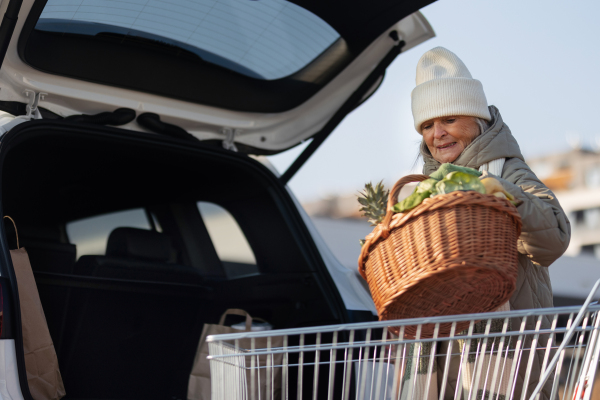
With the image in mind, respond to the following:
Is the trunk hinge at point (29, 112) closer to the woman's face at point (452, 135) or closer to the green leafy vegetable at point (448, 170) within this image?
the woman's face at point (452, 135)

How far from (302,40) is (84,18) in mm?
815

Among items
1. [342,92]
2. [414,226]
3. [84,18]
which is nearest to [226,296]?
[342,92]

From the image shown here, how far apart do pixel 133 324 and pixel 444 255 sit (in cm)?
199

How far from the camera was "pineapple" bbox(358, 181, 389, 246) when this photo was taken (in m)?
1.50

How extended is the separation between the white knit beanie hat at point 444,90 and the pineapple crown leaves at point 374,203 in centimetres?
35

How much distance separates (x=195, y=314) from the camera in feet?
9.80

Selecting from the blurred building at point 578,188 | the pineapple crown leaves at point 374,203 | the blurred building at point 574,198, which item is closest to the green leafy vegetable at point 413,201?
the pineapple crown leaves at point 374,203

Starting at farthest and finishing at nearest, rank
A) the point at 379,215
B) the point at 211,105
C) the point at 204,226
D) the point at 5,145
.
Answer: the point at 204,226
the point at 211,105
the point at 5,145
the point at 379,215

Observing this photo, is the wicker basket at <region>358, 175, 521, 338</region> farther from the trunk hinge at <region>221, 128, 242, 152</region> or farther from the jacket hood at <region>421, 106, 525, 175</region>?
the trunk hinge at <region>221, 128, 242, 152</region>

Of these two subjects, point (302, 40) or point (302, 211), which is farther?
point (302, 211)

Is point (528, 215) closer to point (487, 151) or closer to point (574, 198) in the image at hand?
point (487, 151)

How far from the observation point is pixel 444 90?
1.73 meters

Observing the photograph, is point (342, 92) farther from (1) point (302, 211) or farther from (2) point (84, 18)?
(2) point (84, 18)

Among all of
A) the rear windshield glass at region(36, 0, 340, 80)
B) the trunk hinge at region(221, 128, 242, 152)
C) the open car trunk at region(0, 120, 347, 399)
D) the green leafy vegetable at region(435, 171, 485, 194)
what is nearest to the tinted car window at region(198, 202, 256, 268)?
the open car trunk at region(0, 120, 347, 399)
